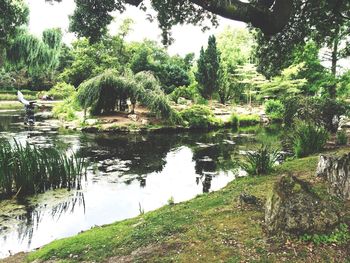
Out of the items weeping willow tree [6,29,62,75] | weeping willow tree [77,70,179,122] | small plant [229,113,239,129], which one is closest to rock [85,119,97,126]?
weeping willow tree [77,70,179,122]

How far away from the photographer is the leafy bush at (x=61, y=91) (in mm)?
34331

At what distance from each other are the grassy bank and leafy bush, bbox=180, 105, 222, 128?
1717cm

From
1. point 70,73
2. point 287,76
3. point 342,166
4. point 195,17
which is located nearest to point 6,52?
point 70,73

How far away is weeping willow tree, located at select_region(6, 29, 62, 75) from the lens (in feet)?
102

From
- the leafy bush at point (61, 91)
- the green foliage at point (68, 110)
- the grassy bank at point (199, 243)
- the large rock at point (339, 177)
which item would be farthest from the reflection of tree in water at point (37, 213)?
the leafy bush at point (61, 91)

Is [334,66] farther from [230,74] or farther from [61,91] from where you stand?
[61,91]

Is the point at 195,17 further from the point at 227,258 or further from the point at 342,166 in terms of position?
the point at 227,258

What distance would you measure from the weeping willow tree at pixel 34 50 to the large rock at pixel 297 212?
3048cm

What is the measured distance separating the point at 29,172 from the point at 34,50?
1054 inches

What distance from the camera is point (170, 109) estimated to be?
2209 cm

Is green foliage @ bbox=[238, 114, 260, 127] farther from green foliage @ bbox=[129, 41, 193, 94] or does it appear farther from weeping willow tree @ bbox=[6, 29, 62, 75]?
weeping willow tree @ bbox=[6, 29, 62, 75]

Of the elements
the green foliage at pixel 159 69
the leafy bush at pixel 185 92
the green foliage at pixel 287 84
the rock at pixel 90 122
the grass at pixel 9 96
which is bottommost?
the rock at pixel 90 122

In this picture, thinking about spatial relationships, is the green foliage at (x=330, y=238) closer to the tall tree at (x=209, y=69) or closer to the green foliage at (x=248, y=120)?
the green foliage at (x=248, y=120)

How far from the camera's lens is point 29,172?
27.2ft
